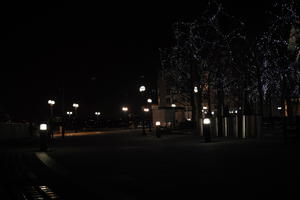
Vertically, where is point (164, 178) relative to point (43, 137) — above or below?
below

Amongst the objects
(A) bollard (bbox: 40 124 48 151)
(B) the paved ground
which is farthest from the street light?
(B) the paved ground

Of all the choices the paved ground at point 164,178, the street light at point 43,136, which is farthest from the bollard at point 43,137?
the paved ground at point 164,178

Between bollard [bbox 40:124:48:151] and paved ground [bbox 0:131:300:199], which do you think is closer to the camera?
paved ground [bbox 0:131:300:199]

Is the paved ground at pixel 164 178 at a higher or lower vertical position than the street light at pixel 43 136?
A: lower

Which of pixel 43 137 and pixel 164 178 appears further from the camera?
pixel 43 137

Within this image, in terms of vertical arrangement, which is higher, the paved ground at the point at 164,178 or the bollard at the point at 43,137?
the bollard at the point at 43,137

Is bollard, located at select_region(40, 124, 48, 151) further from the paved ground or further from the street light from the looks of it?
the paved ground

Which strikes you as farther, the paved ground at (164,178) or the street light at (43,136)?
the street light at (43,136)

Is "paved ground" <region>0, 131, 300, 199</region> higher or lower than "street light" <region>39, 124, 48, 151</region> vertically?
lower

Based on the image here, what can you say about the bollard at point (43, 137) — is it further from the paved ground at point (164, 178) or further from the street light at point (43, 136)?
the paved ground at point (164, 178)

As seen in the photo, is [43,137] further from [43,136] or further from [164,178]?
[164,178]

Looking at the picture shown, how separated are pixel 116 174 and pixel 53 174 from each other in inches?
69.4

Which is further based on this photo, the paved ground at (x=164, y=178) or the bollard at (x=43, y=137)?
the bollard at (x=43, y=137)

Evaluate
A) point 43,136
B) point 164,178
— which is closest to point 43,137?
point 43,136
